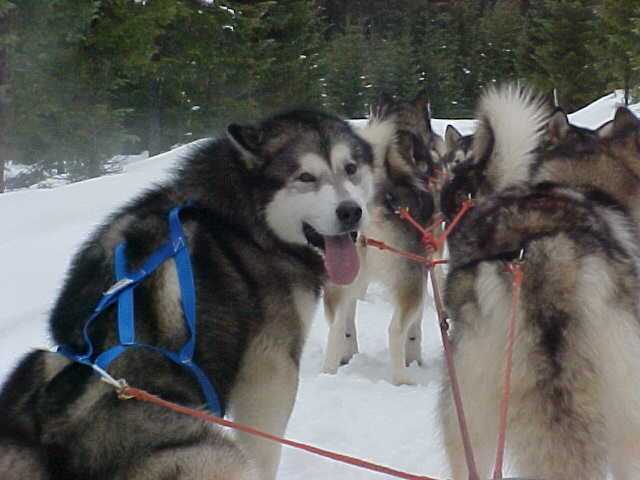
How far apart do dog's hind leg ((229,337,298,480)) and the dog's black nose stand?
0.49m

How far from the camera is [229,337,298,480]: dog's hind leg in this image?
253 centimetres

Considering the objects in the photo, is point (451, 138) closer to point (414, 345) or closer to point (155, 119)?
point (414, 345)

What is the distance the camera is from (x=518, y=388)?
2.09 m

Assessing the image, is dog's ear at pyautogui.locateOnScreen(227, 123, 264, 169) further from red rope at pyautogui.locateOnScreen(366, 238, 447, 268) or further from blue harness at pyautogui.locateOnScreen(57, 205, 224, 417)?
red rope at pyautogui.locateOnScreen(366, 238, 447, 268)


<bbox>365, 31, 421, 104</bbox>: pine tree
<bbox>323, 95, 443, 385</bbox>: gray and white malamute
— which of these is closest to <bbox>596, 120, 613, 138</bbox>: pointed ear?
<bbox>323, 95, 443, 385</bbox>: gray and white malamute

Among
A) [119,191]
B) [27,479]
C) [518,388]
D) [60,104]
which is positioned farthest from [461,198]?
[60,104]

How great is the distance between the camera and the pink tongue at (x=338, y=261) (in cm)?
280

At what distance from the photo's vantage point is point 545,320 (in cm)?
207

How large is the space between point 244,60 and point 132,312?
1594 cm

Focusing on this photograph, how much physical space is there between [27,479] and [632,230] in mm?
1973

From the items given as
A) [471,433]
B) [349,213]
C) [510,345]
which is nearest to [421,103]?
[349,213]

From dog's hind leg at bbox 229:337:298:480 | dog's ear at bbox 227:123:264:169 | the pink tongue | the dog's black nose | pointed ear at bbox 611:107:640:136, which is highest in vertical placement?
pointed ear at bbox 611:107:640:136

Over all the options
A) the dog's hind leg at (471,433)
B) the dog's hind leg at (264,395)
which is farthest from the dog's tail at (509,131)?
the dog's hind leg at (264,395)

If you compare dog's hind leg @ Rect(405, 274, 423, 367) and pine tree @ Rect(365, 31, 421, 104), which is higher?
dog's hind leg @ Rect(405, 274, 423, 367)
